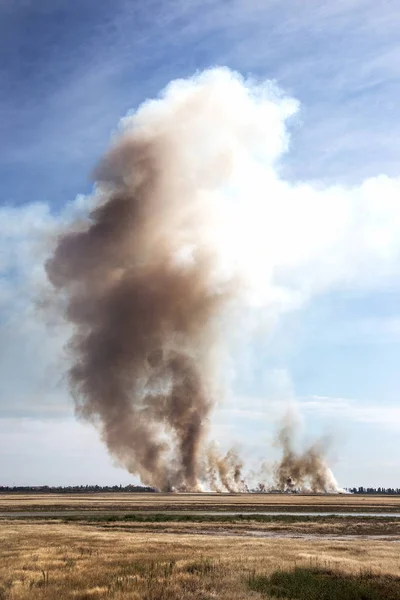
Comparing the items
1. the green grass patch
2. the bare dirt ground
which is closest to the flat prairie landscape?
the green grass patch

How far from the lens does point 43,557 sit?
33.6 meters

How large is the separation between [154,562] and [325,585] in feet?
34.8

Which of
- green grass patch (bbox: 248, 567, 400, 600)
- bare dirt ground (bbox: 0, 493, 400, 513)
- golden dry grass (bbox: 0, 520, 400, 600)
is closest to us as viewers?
green grass patch (bbox: 248, 567, 400, 600)

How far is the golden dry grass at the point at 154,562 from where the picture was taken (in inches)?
904

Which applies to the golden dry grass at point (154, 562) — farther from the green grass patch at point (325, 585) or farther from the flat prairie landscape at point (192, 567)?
the green grass patch at point (325, 585)

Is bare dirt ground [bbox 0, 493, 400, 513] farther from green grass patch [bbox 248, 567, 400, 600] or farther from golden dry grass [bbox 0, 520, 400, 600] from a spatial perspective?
green grass patch [bbox 248, 567, 400, 600]

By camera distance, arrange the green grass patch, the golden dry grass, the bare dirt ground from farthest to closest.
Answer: the bare dirt ground → the golden dry grass → the green grass patch

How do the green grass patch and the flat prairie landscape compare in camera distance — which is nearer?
the green grass patch

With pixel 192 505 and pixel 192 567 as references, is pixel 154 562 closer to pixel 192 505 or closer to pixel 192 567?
pixel 192 567

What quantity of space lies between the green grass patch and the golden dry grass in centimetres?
A: 106

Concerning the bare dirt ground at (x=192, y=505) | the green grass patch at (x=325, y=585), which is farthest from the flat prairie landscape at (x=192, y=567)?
the bare dirt ground at (x=192, y=505)

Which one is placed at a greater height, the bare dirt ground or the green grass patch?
the green grass patch

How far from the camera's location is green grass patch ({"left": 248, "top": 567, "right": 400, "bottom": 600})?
22.9 metres

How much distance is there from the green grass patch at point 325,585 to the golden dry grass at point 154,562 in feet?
→ 3.49
